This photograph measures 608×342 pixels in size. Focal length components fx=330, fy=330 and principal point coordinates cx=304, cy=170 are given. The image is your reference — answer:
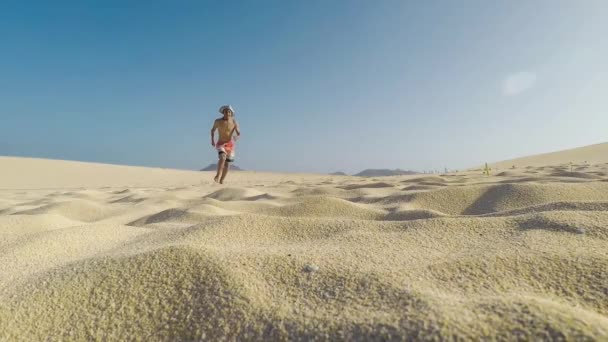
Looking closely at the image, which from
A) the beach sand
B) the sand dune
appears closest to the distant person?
the beach sand

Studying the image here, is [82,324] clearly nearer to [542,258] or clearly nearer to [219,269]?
[219,269]

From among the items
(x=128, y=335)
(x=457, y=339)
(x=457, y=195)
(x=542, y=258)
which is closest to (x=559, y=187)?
(x=457, y=195)

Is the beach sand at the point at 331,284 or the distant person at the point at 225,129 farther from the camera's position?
the distant person at the point at 225,129

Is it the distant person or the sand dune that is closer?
the distant person

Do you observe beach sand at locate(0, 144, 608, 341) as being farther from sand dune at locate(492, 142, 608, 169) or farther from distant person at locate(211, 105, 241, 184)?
sand dune at locate(492, 142, 608, 169)

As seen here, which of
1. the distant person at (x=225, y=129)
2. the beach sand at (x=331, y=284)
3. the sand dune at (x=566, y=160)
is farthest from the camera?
the sand dune at (x=566, y=160)

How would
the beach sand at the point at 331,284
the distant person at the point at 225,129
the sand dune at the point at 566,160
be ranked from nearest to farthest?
1. the beach sand at the point at 331,284
2. the distant person at the point at 225,129
3. the sand dune at the point at 566,160

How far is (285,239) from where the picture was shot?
1.50 meters

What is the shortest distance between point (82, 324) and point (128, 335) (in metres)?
0.14

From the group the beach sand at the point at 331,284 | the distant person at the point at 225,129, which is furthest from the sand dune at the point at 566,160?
the beach sand at the point at 331,284

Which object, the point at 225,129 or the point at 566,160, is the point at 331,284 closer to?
the point at 225,129

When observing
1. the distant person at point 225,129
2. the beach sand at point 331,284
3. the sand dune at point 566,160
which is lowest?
the beach sand at point 331,284

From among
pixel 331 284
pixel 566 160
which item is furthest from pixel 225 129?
pixel 566 160

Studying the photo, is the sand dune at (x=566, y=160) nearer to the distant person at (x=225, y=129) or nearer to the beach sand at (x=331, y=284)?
the distant person at (x=225, y=129)
